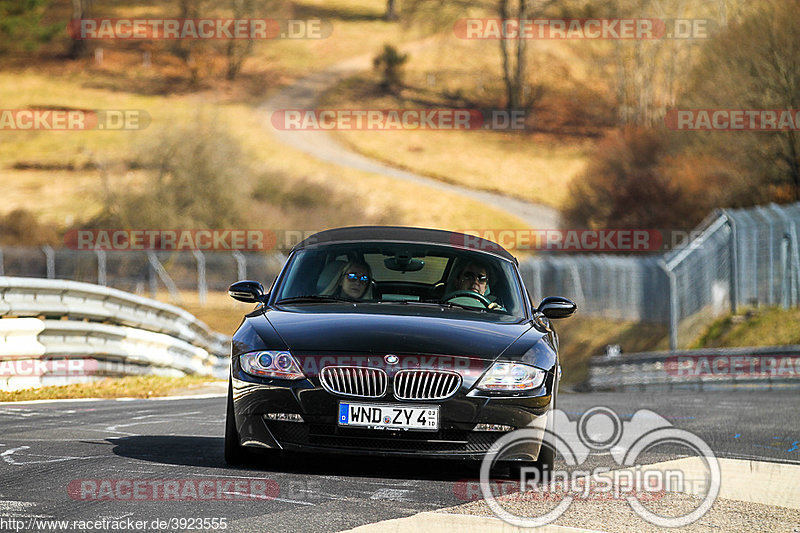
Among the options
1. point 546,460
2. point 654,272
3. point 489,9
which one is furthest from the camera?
point 489,9

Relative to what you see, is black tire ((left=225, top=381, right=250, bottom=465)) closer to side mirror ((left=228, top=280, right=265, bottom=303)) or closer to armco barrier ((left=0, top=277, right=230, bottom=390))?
side mirror ((left=228, top=280, right=265, bottom=303))

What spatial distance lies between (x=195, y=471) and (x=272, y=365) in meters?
0.80

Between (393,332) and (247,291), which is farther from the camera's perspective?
(247,291)

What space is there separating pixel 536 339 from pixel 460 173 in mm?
82621

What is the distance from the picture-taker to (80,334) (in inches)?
597

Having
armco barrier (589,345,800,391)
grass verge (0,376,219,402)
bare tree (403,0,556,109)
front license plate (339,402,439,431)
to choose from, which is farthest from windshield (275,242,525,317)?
bare tree (403,0,556,109)

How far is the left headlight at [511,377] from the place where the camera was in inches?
296

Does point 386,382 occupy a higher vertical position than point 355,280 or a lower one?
lower

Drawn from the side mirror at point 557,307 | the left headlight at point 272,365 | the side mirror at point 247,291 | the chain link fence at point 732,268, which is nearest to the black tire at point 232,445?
the left headlight at point 272,365

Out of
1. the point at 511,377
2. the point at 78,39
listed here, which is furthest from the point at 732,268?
the point at 78,39

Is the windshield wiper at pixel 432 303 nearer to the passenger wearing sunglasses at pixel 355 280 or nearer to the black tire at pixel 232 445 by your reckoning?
the passenger wearing sunglasses at pixel 355 280

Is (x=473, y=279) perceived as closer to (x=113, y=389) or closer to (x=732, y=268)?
(x=113, y=389)

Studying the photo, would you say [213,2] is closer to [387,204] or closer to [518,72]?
[518,72]

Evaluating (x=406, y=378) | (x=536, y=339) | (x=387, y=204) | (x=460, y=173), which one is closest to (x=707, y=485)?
(x=536, y=339)
